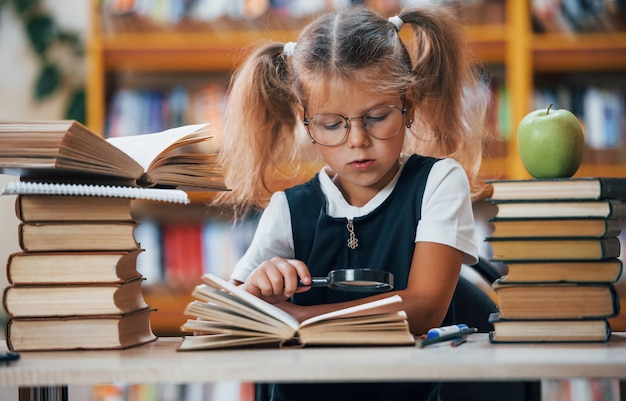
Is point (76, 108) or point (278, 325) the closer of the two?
point (278, 325)

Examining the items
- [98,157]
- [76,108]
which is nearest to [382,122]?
[98,157]

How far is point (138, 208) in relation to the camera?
11.2 feet

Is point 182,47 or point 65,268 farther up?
point 182,47

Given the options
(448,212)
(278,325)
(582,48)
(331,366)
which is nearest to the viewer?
(331,366)

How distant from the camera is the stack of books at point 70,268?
1.16 meters

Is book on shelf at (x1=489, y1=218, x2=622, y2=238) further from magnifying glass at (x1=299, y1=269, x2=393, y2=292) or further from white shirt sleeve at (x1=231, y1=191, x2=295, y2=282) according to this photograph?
white shirt sleeve at (x1=231, y1=191, x2=295, y2=282)

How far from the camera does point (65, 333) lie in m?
1.16

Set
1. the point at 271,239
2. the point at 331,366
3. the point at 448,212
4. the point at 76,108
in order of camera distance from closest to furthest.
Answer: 1. the point at 331,366
2. the point at 448,212
3. the point at 271,239
4. the point at 76,108

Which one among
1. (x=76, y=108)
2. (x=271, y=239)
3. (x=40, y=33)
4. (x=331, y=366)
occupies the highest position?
(x=40, y=33)

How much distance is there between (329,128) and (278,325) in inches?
19.1

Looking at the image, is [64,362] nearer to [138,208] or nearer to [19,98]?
[138,208]

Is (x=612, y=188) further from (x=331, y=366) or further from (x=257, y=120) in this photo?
(x=257, y=120)

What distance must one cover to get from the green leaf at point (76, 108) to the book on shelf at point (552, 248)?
276 centimetres

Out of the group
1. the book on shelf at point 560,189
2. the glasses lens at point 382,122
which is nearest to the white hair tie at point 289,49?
the glasses lens at point 382,122
